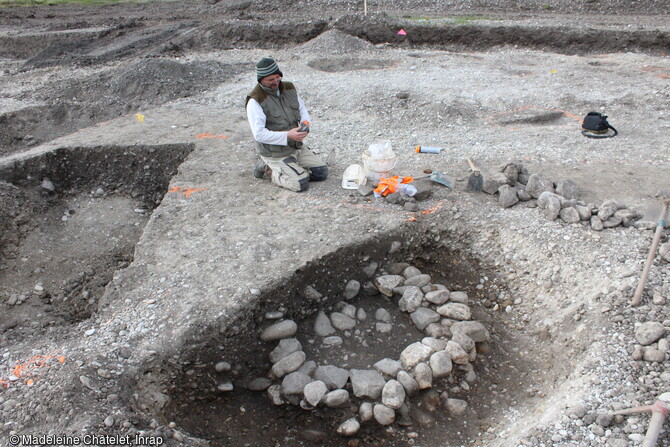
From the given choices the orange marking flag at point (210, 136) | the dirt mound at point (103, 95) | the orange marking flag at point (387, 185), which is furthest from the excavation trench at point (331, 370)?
the dirt mound at point (103, 95)

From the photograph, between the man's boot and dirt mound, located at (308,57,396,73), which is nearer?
the man's boot

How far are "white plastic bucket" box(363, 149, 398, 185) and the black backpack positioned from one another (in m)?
3.26

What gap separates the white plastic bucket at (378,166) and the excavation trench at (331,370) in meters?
1.22

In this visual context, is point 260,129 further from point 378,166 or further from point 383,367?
point 383,367

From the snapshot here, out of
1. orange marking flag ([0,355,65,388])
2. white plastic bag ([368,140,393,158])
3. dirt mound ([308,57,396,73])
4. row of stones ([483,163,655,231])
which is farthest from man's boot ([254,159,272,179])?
dirt mound ([308,57,396,73])

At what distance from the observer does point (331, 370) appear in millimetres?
3934

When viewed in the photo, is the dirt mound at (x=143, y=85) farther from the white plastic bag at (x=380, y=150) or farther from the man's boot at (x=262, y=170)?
the white plastic bag at (x=380, y=150)

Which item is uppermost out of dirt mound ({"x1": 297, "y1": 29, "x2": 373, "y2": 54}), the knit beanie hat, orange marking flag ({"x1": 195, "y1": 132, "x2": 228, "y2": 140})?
the knit beanie hat

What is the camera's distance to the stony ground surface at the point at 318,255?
3.49m

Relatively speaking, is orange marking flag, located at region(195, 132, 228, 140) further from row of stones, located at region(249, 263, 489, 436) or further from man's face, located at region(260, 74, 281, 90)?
row of stones, located at region(249, 263, 489, 436)

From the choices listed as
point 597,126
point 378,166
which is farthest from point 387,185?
point 597,126

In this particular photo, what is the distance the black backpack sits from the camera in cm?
680

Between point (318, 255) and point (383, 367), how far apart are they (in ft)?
3.79

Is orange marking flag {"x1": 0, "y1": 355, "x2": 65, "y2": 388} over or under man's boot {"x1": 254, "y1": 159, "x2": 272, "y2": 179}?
under
